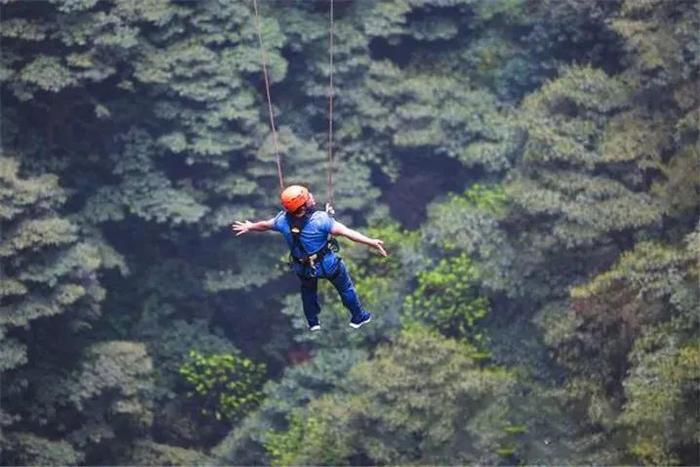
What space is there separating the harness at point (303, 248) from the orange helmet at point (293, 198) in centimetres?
16

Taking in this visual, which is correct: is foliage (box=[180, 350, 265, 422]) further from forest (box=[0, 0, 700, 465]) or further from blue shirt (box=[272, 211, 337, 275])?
blue shirt (box=[272, 211, 337, 275])

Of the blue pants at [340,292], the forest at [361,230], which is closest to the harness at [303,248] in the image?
the blue pants at [340,292]

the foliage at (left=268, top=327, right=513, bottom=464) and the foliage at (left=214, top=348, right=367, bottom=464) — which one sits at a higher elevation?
the foliage at (left=268, top=327, right=513, bottom=464)

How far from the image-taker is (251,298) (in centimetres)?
2044

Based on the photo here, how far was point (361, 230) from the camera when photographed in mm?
19828

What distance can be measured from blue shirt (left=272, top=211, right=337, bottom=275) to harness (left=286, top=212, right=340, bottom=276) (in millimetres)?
10

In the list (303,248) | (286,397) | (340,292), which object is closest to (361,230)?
(286,397)

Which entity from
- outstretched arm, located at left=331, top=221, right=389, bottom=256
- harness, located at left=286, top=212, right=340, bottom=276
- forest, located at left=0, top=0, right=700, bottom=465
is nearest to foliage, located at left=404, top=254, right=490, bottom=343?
forest, located at left=0, top=0, right=700, bottom=465

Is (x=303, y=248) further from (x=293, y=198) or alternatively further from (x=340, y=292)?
(x=340, y=292)

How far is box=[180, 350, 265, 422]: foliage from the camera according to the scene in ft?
63.4

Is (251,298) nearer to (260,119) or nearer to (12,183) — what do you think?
(260,119)

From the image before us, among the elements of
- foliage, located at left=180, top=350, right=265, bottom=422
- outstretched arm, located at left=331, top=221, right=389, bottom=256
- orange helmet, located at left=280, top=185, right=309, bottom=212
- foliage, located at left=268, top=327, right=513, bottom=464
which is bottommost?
foliage, located at left=180, top=350, right=265, bottom=422

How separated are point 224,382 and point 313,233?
34.4 ft

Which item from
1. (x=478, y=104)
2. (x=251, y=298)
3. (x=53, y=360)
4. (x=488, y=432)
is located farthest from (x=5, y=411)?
(x=478, y=104)
